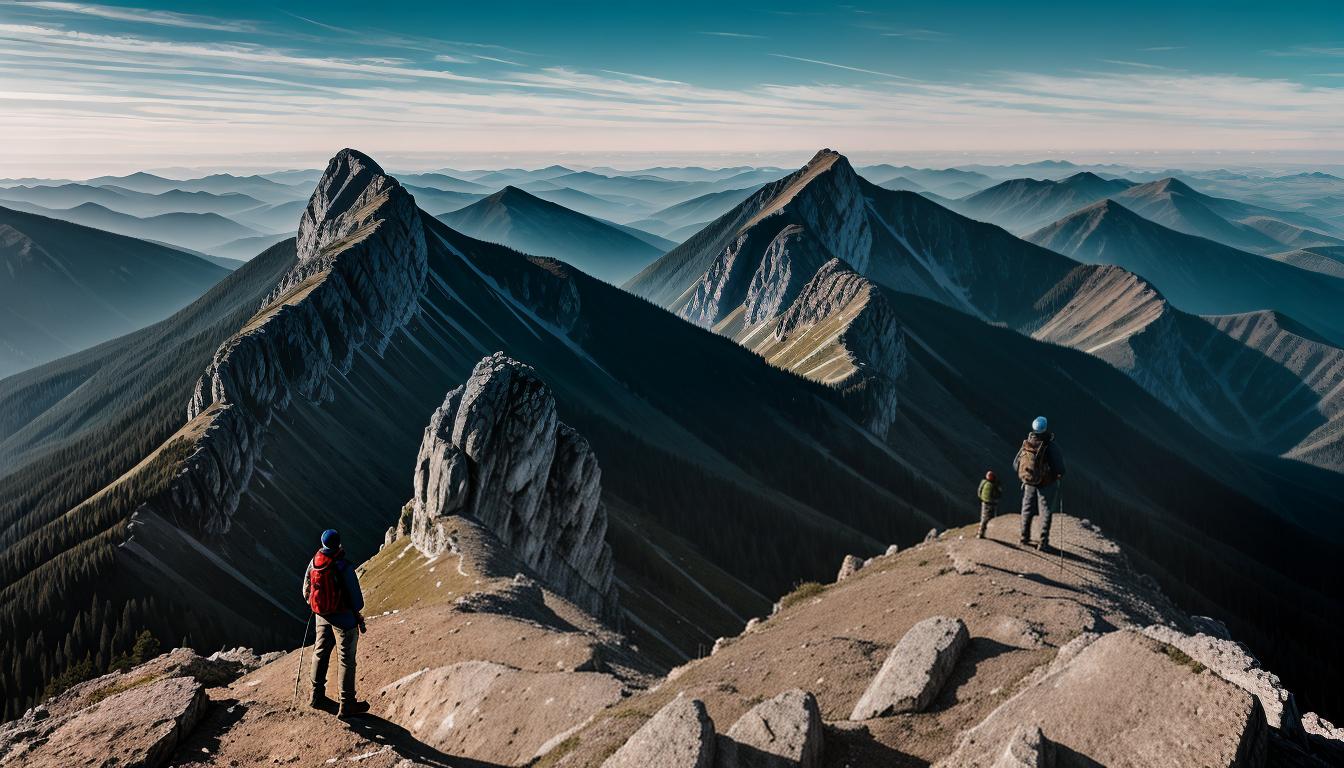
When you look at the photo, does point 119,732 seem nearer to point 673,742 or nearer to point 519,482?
point 673,742

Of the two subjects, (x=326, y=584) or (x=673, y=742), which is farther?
(x=326, y=584)

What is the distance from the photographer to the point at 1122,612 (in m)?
31.1

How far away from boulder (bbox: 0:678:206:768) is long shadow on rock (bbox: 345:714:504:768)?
16.6 ft

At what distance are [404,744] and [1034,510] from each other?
95.1 ft

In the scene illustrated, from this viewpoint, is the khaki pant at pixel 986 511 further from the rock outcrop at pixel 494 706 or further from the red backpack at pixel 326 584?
the red backpack at pixel 326 584

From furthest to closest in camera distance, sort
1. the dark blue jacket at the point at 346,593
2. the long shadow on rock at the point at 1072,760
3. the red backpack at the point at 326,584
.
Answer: the dark blue jacket at the point at 346,593
the red backpack at the point at 326,584
the long shadow on rock at the point at 1072,760

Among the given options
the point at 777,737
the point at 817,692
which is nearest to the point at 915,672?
the point at 817,692

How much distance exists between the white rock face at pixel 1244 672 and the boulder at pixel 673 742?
12174mm

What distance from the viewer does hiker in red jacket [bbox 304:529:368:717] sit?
83.1ft

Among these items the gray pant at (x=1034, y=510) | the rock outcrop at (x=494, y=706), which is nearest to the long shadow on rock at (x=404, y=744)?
the rock outcrop at (x=494, y=706)

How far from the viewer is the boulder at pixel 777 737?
59.5ft

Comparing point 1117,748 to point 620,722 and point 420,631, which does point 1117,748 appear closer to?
point 620,722

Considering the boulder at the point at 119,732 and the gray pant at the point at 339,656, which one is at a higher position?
the gray pant at the point at 339,656

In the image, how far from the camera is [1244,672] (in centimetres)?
2480
